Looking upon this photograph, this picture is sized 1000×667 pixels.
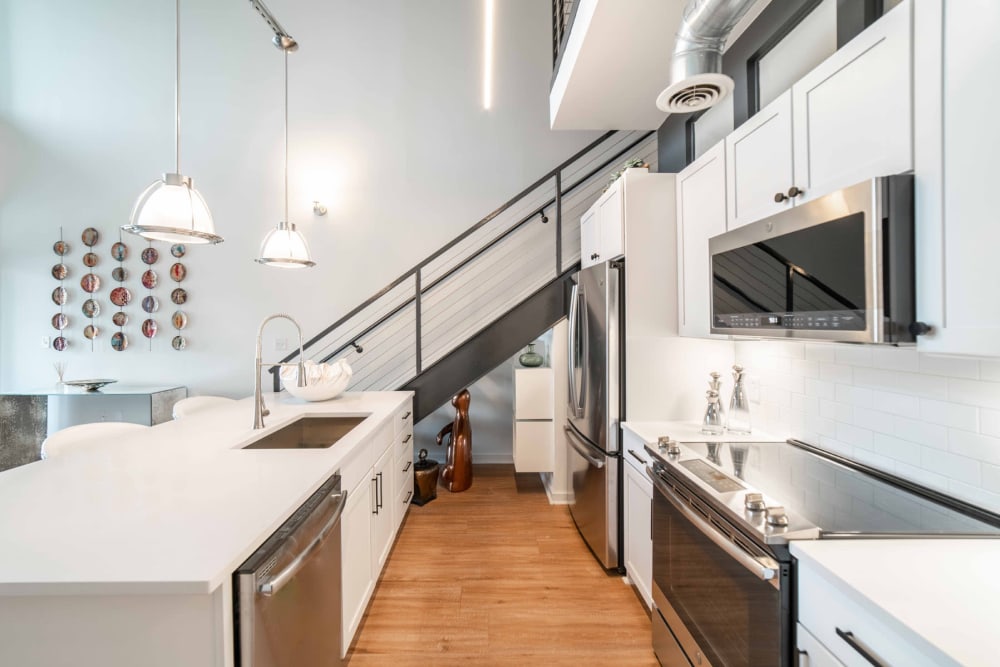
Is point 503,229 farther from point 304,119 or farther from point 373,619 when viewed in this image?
point 373,619

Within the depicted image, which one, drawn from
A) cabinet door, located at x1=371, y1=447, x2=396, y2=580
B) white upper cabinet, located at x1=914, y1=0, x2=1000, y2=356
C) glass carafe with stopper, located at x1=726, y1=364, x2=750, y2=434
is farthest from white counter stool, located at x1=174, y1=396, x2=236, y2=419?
white upper cabinet, located at x1=914, y1=0, x2=1000, y2=356

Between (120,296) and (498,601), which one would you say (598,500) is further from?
(120,296)

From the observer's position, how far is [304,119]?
4316 mm

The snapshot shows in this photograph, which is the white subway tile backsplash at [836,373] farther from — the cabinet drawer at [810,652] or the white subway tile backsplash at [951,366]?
the cabinet drawer at [810,652]

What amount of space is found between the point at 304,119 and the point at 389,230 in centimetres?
139

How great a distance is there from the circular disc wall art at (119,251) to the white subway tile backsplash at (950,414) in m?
5.97

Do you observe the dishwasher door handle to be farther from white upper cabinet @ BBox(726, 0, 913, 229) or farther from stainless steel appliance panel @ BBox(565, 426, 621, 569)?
white upper cabinet @ BBox(726, 0, 913, 229)

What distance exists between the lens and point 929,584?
34.0 inches

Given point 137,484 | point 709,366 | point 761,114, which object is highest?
point 761,114

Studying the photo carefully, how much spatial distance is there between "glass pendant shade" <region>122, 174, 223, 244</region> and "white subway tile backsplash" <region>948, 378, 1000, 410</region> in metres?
2.55

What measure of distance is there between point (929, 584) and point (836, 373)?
3.23ft

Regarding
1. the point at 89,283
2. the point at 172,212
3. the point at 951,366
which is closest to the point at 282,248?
the point at 172,212

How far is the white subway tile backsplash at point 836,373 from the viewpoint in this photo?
1.61m

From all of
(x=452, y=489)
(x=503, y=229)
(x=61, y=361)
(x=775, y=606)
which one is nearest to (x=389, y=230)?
(x=503, y=229)
